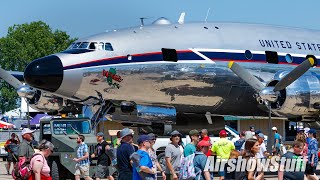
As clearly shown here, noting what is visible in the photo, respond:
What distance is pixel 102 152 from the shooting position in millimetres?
20625

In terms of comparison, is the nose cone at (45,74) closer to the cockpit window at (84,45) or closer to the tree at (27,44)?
the cockpit window at (84,45)

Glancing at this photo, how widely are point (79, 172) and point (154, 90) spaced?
4.79 metres

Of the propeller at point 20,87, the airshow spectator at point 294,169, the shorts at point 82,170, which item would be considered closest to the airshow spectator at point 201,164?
the airshow spectator at point 294,169

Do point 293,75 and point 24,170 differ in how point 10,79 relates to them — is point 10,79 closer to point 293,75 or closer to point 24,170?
point 293,75

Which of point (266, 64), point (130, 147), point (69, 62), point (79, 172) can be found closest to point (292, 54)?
point (266, 64)

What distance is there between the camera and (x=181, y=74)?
2470 cm

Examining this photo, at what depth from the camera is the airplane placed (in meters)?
24.2

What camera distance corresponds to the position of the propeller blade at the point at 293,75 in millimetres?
24828

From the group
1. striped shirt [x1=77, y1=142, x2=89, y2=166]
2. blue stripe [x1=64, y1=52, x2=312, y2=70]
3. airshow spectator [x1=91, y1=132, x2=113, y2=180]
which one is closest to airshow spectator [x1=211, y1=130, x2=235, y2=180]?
airshow spectator [x1=91, y1=132, x2=113, y2=180]

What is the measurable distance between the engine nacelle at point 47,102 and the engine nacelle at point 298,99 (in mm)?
7474

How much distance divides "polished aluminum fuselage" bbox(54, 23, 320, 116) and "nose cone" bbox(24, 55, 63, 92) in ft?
0.68

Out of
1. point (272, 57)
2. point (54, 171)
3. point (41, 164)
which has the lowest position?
point (54, 171)

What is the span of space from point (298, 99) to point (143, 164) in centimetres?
1253

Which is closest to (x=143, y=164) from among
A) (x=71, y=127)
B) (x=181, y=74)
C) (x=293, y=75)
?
(x=71, y=127)
